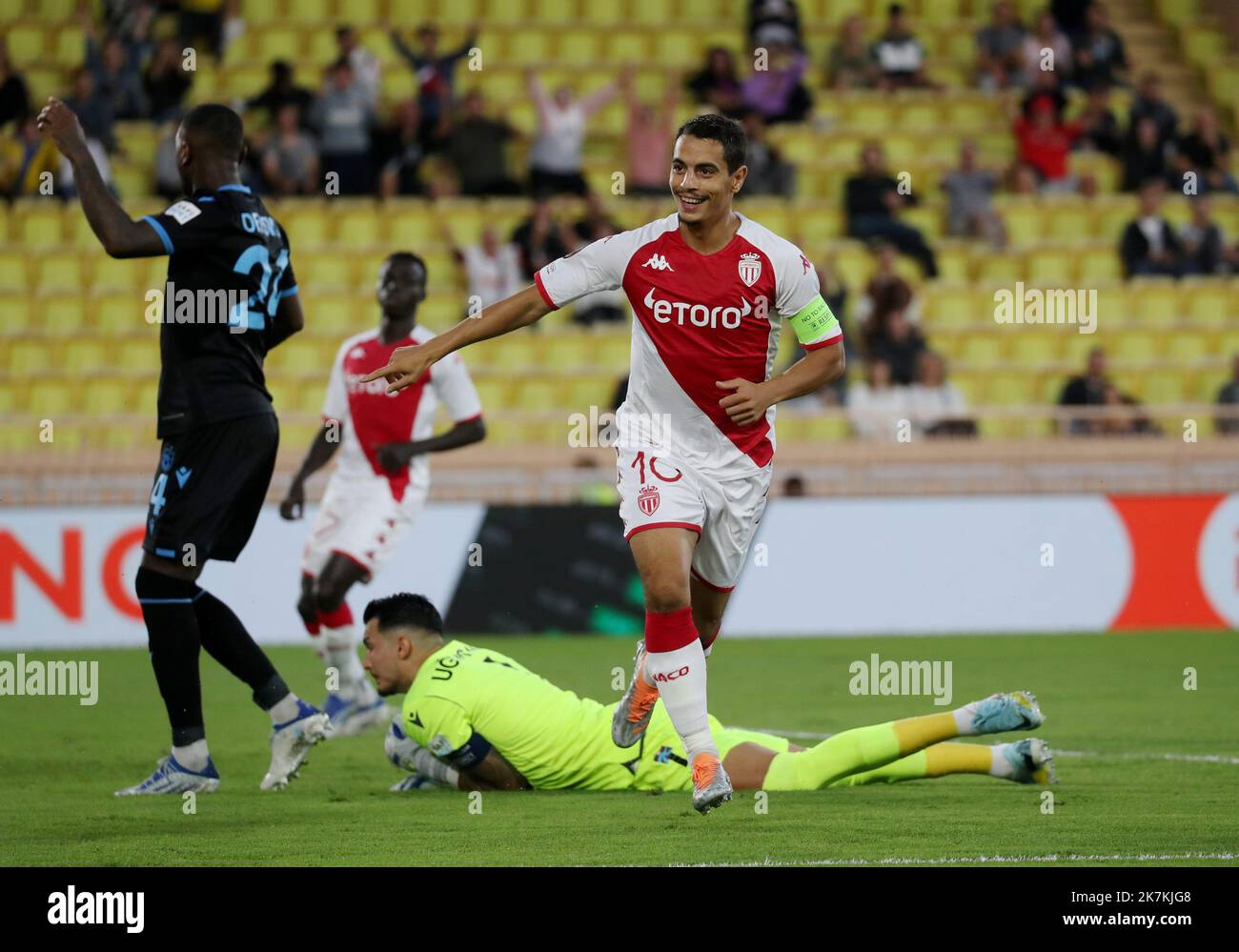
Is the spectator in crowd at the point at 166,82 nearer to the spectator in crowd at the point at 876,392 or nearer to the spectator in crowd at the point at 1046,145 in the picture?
the spectator in crowd at the point at 876,392

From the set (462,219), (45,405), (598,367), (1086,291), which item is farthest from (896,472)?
(45,405)

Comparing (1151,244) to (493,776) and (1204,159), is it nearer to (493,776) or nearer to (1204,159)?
(1204,159)

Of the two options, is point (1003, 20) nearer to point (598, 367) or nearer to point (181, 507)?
point (598, 367)

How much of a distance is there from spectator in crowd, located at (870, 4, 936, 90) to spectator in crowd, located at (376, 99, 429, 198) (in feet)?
16.4

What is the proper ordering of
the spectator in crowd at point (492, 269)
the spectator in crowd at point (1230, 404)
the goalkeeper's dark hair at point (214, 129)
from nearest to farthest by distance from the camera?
the goalkeeper's dark hair at point (214, 129)
the spectator in crowd at point (1230, 404)
the spectator in crowd at point (492, 269)

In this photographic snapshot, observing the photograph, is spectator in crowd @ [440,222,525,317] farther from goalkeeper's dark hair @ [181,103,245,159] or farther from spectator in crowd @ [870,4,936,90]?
goalkeeper's dark hair @ [181,103,245,159]

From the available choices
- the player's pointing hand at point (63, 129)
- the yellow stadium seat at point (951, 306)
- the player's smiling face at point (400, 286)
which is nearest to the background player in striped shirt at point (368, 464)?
the player's smiling face at point (400, 286)

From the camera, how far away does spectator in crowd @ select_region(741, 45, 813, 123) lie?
795 inches

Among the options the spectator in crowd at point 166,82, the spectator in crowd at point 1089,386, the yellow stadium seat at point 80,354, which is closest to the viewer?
the spectator in crowd at point 1089,386

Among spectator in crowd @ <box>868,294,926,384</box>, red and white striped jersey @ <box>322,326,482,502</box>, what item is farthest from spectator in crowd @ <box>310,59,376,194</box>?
red and white striped jersey @ <box>322,326,482,502</box>

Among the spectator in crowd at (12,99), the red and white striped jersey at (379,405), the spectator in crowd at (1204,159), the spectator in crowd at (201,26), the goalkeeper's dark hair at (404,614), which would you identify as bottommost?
the goalkeeper's dark hair at (404,614)

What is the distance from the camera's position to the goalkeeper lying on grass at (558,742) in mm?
7602

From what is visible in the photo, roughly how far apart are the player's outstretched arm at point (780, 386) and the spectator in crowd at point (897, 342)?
408 inches
